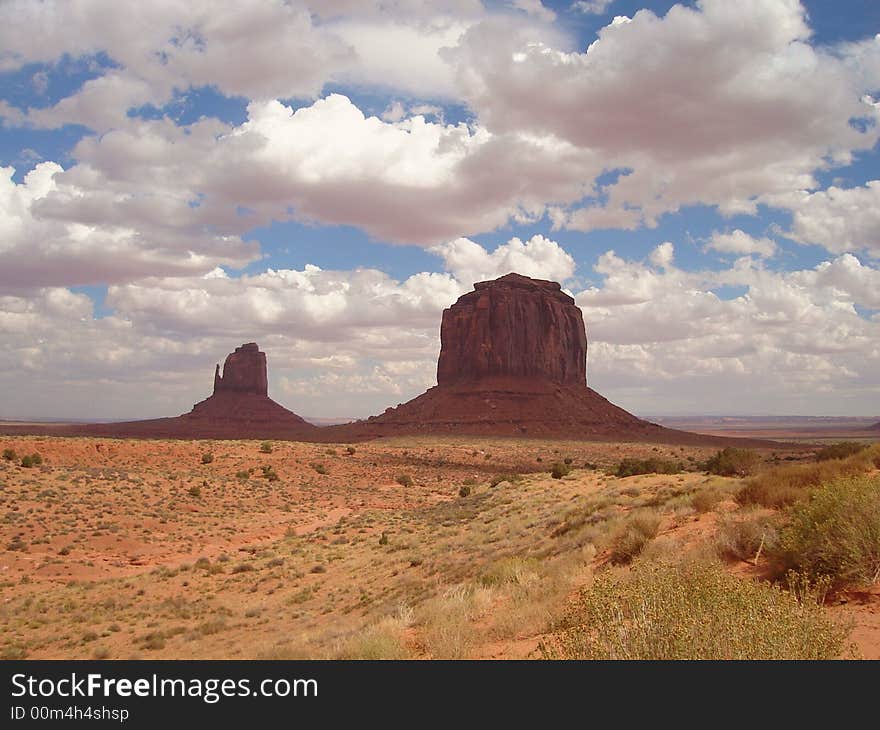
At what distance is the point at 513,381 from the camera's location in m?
115

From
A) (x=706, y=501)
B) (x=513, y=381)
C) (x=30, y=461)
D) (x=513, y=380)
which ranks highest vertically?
(x=513, y=380)

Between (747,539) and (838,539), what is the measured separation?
1.86 m

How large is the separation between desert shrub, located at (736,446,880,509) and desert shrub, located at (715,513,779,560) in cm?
174

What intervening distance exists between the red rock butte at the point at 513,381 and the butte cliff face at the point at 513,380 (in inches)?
6.9

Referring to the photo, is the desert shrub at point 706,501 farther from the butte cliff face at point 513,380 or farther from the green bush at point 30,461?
the butte cliff face at point 513,380

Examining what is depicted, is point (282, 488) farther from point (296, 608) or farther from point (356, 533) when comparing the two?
point (296, 608)

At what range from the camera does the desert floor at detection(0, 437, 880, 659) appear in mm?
9414

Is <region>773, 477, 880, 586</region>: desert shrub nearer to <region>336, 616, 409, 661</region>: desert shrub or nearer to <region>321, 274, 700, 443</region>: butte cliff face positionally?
<region>336, 616, 409, 661</region>: desert shrub

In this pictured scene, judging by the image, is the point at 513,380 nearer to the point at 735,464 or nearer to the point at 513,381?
the point at 513,381

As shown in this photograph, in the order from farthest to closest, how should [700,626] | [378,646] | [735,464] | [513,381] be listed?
[513,381] → [735,464] → [378,646] → [700,626]

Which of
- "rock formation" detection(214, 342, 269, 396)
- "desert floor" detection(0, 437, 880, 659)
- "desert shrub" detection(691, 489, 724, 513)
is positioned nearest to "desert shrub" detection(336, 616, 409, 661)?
"desert floor" detection(0, 437, 880, 659)

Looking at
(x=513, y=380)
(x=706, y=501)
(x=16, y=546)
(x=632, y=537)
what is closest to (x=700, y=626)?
(x=632, y=537)

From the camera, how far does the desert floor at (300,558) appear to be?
30.9ft
